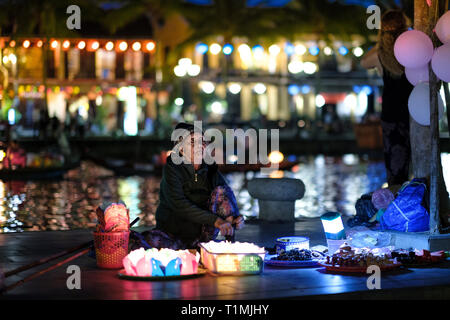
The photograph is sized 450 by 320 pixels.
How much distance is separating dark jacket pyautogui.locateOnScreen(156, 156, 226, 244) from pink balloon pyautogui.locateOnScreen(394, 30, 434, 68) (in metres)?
2.56

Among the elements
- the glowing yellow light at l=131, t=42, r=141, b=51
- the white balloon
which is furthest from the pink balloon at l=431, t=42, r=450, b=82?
the glowing yellow light at l=131, t=42, r=141, b=51

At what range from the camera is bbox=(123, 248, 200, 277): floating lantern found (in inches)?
328

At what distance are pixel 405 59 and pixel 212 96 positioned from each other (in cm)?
5725

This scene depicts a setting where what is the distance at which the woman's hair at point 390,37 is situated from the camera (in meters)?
12.0

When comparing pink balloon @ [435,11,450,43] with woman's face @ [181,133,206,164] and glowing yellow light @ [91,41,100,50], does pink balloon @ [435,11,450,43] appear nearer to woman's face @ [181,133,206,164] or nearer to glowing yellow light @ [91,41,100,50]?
woman's face @ [181,133,206,164]

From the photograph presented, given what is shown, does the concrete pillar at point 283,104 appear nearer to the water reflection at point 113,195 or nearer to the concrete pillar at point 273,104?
the concrete pillar at point 273,104

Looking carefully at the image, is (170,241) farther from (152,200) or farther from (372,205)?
(152,200)

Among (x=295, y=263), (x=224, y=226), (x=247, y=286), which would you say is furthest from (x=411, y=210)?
(x=247, y=286)

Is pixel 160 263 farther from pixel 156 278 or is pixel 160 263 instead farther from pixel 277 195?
pixel 277 195

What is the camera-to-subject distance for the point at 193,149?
9.35m

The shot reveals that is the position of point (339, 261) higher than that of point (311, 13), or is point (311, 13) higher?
point (311, 13)
